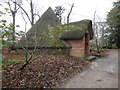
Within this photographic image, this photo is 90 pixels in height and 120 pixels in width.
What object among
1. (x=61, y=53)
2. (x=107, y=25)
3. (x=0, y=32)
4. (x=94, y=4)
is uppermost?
(x=94, y=4)

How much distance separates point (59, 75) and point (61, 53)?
259 inches

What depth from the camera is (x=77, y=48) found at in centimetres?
1652

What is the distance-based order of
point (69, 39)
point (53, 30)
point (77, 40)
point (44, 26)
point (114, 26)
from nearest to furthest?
point (53, 30), point (77, 40), point (69, 39), point (44, 26), point (114, 26)

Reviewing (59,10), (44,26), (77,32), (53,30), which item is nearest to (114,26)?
(59,10)

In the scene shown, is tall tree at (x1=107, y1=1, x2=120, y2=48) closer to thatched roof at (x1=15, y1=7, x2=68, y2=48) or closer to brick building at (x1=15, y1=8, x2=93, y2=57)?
brick building at (x1=15, y1=8, x2=93, y2=57)

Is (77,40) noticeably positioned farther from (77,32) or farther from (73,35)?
(77,32)

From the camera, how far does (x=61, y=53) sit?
52.4 ft

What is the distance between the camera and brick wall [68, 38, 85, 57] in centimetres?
1642

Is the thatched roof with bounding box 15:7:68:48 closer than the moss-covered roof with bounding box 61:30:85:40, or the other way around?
the thatched roof with bounding box 15:7:68:48

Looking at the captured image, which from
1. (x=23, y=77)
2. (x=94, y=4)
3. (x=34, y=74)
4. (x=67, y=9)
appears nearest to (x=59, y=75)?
(x=34, y=74)

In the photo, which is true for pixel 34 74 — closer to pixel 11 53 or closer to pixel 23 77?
pixel 23 77

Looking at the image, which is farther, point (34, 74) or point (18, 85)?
point (34, 74)

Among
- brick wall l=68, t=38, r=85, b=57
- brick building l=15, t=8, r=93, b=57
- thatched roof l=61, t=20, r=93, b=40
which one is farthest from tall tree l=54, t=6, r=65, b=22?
brick wall l=68, t=38, r=85, b=57

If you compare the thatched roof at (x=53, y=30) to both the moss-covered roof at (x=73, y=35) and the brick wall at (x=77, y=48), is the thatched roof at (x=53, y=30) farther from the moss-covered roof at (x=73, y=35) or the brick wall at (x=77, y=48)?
the brick wall at (x=77, y=48)
